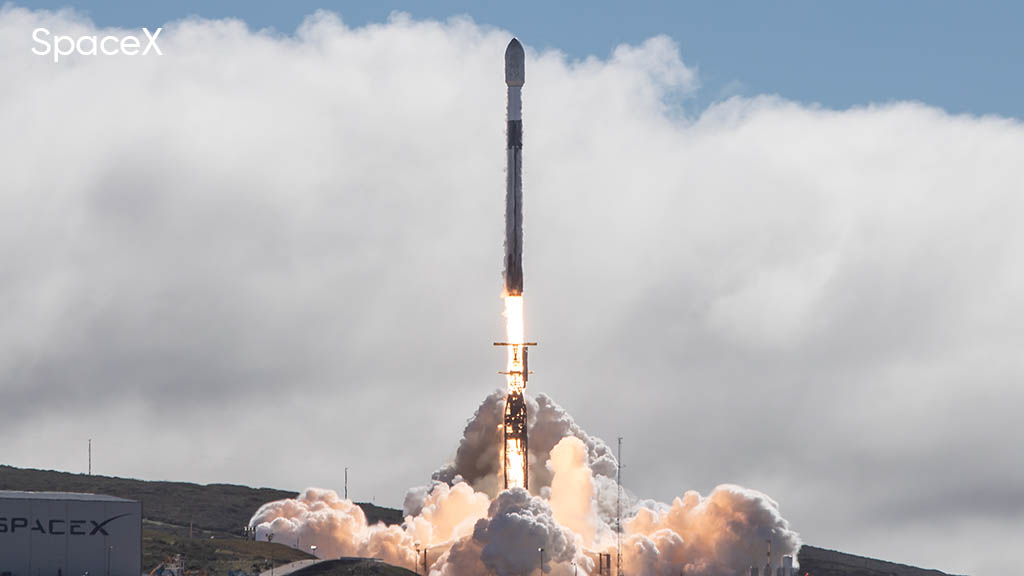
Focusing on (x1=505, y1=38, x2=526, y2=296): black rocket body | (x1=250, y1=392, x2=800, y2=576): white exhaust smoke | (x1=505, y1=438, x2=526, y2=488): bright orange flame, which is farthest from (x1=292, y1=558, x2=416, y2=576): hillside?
(x1=505, y1=38, x2=526, y2=296): black rocket body

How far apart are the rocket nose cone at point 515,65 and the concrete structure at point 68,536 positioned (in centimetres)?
5464

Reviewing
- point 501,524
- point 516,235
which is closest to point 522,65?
point 516,235

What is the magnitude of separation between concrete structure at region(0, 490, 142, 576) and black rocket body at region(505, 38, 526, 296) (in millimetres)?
44143

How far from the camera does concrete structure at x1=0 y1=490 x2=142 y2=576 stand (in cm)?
16562

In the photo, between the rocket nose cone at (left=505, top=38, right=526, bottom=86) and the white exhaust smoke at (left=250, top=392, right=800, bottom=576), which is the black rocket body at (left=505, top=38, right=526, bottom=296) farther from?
the white exhaust smoke at (left=250, top=392, right=800, bottom=576)

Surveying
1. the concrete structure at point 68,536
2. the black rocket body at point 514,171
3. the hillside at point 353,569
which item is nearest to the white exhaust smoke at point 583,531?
the hillside at point 353,569

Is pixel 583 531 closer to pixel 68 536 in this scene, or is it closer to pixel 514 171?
pixel 514 171

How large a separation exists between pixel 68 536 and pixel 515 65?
62045 millimetres

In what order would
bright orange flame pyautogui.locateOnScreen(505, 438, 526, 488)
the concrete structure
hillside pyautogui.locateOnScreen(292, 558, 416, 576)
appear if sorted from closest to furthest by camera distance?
the concrete structure < hillside pyautogui.locateOnScreen(292, 558, 416, 576) < bright orange flame pyautogui.locateOnScreen(505, 438, 526, 488)

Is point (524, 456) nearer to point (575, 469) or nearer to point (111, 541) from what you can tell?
point (575, 469)

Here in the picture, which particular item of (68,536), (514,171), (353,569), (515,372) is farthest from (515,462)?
(68,536)

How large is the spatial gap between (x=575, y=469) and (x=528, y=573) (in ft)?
62.8

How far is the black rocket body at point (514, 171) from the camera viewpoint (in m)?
182

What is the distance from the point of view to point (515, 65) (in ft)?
597
